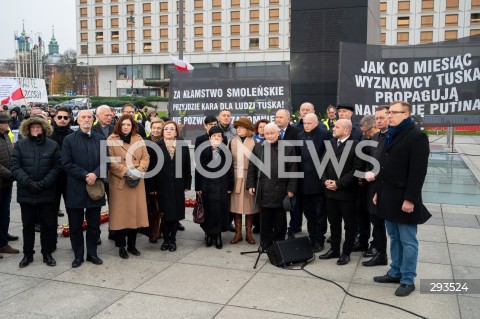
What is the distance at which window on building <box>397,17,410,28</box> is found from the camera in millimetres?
68812

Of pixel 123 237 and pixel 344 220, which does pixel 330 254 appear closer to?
pixel 344 220

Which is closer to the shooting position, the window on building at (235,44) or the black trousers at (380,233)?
the black trousers at (380,233)

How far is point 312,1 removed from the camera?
11883 millimetres

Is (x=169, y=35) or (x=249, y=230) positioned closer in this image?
(x=249, y=230)

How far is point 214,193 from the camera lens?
6750mm

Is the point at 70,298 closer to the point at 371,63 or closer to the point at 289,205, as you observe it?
the point at 289,205

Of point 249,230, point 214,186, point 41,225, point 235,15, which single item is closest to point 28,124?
point 41,225

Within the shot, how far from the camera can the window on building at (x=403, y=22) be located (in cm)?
6881

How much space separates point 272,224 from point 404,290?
84.5 inches

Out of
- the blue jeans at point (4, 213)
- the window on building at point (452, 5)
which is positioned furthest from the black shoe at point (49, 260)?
the window on building at point (452, 5)

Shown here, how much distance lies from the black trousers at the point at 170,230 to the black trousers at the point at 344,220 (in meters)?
2.16

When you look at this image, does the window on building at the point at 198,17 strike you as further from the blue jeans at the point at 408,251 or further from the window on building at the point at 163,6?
the blue jeans at the point at 408,251

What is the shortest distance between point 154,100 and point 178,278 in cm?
6393

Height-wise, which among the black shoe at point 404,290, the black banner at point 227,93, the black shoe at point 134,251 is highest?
the black banner at point 227,93
